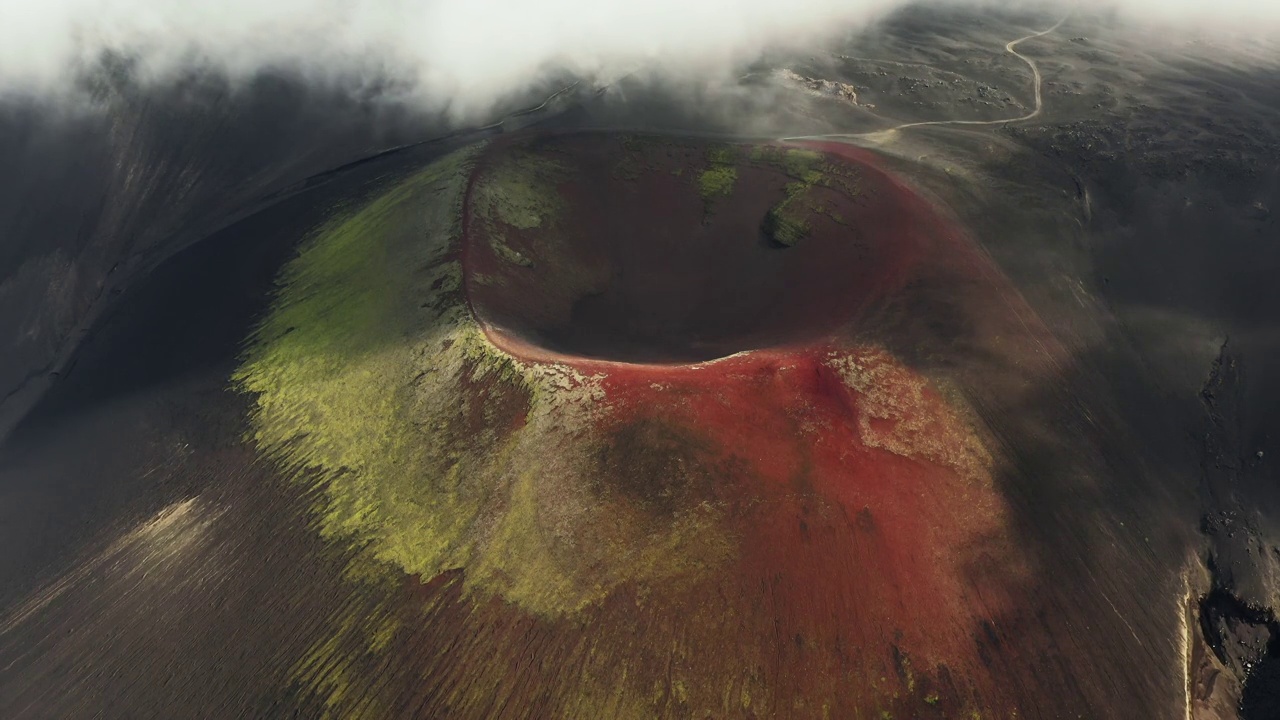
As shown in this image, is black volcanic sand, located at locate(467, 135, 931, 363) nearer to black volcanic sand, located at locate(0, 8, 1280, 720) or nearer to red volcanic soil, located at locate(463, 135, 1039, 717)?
red volcanic soil, located at locate(463, 135, 1039, 717)

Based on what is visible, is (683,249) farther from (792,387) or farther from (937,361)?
(937,361)

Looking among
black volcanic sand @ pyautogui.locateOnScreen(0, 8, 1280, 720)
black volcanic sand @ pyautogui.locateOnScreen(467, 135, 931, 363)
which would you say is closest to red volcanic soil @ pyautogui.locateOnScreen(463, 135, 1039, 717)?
black volcanic sand @ pyautogui.locateOnScreen(467, 135, 931, 363)

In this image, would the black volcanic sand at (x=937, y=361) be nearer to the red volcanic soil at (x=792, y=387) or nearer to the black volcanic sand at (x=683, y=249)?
the red volcanic soil at (x=792, y=387)

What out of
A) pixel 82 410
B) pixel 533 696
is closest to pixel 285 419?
pixel 82 410

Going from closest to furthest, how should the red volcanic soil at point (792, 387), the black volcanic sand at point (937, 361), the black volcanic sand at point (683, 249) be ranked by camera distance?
1. the red volcanic soil at point (792, 387)
2. the black volcanic sand at point (937, 361)
3. the black volcanic sand at point (683, 249)

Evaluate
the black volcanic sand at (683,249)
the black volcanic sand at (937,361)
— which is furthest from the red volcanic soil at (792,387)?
the black volcanic sand at (937,361)

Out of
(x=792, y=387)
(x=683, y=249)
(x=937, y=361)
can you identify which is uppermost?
(x=683, y=249)

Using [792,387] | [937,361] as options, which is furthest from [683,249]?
[937,361]

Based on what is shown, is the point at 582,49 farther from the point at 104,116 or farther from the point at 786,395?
the point at 786,395
